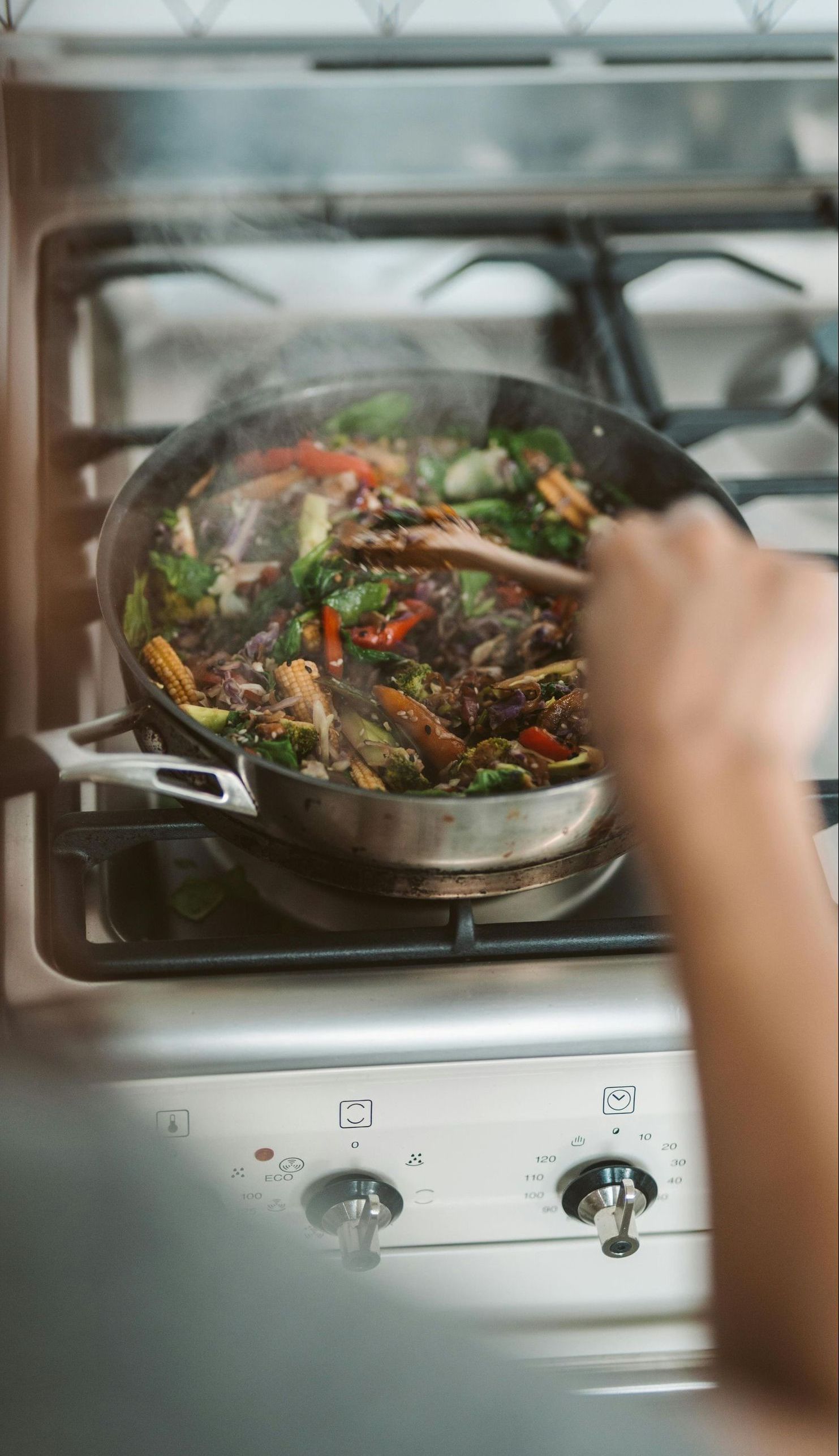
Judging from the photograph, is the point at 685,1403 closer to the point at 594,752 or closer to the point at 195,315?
the point at 594,752

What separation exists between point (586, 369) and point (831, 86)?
46cm

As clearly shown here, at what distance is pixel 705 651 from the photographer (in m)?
0.50

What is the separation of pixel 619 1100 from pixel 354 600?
474 mm

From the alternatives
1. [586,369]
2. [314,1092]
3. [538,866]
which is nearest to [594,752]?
[538,866]

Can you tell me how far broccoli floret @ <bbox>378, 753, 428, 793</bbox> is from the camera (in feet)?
2.71

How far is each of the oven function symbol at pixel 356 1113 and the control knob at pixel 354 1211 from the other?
0.06 meters

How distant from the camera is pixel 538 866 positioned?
720 millimetres

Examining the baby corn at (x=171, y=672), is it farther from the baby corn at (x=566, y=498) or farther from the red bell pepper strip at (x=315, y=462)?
the baby corn at (x=566, y=498)

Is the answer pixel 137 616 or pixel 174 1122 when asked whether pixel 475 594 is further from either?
pixel 174 1122

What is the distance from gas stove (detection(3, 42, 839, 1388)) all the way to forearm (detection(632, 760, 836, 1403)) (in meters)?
0.14

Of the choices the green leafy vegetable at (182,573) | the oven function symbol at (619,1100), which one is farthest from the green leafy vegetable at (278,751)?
the oven function symbol at (619,1100)

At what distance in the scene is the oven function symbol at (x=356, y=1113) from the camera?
0.72 m

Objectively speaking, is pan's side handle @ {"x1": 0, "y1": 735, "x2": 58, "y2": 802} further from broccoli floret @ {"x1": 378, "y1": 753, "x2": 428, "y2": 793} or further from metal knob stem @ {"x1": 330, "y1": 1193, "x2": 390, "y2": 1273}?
metal knob stem @ {"x1": 330, "y1": 1193, "x2": 390, "y2": 1273}

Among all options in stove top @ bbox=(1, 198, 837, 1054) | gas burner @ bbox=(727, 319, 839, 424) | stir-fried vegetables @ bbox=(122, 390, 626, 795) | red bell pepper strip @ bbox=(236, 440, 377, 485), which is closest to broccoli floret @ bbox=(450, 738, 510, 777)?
stir-fried vegetables @ bbox=(122, 390, 626, 795)
